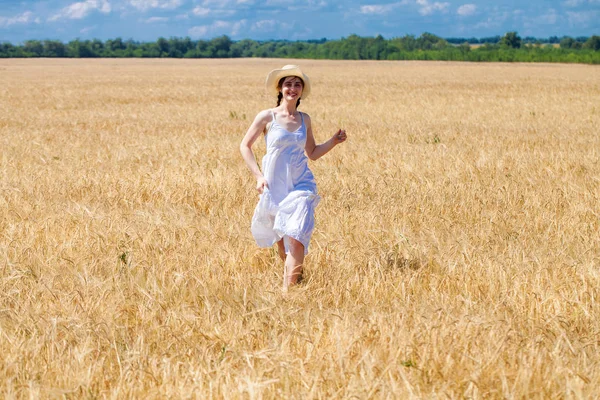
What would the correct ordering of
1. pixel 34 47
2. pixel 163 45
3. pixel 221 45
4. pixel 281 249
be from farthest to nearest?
pixel 163 45 → pixel 221 45 → pixel 34 47 → pixel 281 249

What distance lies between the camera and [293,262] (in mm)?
4465

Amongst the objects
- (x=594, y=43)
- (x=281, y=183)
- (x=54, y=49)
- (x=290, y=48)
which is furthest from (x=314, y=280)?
(x=290, y=48)

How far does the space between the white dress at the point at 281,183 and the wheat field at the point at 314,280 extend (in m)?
0.33

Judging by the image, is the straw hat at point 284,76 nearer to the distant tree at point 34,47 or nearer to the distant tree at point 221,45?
the distant tree at point 34,47

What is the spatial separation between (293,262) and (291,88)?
108 cm

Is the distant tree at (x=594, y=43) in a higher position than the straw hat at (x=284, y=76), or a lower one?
lower

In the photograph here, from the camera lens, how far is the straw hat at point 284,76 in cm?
457

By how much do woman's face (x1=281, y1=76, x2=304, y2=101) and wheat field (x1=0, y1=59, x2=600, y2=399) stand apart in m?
1.12

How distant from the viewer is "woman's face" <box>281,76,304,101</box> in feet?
15.1

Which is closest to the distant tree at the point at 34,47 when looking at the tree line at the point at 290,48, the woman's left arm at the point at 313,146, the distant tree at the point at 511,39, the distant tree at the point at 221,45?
the tree line at the point at 290,48

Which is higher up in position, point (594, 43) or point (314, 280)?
point (594, 43)

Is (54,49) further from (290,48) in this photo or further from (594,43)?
(594,43)

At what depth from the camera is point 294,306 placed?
4070 millimetres

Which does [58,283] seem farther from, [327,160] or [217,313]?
[327,160]
